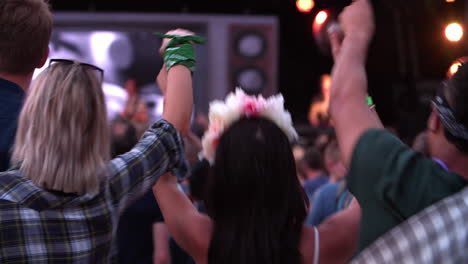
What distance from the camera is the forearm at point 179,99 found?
1406 millimetres

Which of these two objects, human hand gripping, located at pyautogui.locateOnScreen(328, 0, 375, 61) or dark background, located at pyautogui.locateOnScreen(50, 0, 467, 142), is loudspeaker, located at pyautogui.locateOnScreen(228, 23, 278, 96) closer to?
dark background, located at pyautogui.locateOnScreen(50, 0, 467, 142)

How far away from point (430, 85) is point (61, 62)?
8551 mm

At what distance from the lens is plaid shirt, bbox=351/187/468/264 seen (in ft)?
2.89

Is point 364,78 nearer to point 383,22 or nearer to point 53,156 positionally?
point 53,156

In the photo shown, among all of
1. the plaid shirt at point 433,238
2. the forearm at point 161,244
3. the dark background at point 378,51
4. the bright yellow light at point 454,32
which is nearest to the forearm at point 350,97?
the plaid shirt at point 433,238

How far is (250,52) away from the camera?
747 centimetres

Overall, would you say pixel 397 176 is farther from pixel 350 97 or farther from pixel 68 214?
pixel 68 214

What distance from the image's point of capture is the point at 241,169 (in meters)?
1.40

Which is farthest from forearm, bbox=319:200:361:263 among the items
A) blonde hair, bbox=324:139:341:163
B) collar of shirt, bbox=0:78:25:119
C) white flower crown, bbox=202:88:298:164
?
blonde hair, bbox=324:139:341:163

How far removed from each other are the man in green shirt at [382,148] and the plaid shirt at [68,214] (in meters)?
0.47

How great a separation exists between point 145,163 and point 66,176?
0.19 m

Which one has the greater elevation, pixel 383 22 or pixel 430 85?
pixel 383 22

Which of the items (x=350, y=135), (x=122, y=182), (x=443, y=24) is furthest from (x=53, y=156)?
(x=443, y=24)

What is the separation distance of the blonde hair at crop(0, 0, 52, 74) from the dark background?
5.31m
